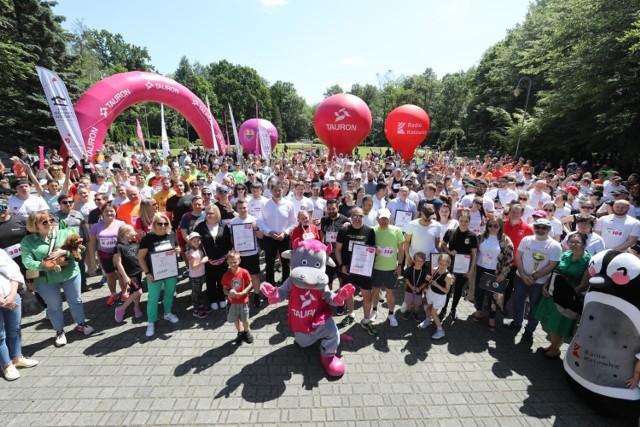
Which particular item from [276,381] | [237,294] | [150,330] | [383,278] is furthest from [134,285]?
[383,278]

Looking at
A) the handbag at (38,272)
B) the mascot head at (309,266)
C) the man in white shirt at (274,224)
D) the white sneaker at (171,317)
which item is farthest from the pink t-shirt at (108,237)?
the mascot head at (309,266)

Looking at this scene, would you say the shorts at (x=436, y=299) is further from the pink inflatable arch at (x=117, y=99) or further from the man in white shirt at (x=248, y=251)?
the pink inflatable arch at (x=117, y=99)

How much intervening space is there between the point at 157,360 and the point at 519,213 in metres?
6.65

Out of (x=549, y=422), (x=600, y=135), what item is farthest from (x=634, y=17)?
(x=549, y=422)

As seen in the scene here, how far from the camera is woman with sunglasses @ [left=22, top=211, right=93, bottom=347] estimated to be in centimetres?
458

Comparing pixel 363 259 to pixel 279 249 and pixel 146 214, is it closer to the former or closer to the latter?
pixel 279 249

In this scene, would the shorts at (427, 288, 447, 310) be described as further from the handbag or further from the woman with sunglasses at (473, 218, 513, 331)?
the handbag

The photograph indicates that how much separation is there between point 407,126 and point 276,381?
18.4 metres

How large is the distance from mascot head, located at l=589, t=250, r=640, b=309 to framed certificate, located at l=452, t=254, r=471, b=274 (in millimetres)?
1843

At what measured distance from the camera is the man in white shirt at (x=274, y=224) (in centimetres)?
645

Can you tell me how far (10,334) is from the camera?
4.39 metres

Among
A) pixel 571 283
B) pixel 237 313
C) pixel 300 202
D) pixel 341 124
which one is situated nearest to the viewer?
pixel 571 283

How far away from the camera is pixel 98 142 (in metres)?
13.9

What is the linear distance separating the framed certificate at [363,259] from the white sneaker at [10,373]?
5060mm
